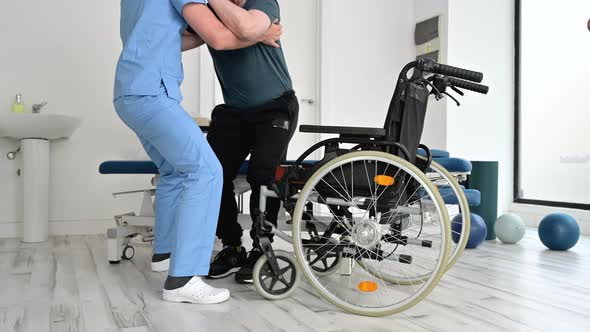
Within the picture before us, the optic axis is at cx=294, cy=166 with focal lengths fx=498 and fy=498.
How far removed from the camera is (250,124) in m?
2.02

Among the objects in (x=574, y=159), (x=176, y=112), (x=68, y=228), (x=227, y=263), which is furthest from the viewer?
(x=574, y=159)

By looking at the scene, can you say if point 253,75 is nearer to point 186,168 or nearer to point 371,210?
point 186,168

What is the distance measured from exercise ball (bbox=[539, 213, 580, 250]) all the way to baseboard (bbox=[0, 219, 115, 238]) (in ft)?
9.80

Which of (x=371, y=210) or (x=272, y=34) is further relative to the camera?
(x=272, y=34)

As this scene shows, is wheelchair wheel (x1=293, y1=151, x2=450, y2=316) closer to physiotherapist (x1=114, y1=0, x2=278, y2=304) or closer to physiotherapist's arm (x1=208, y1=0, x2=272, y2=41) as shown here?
physiotherapist (x1=114, y1=0, x2=278, y2=304)

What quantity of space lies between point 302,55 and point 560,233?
8.54 feet

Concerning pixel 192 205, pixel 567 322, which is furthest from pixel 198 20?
pixel 567 322

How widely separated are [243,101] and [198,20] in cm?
46

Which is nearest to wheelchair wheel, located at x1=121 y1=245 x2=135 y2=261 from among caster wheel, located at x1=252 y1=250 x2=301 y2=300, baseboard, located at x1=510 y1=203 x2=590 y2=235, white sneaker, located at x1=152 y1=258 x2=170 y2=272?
white sneaker, located at x1=152 y1=258 x2=170 y2=272

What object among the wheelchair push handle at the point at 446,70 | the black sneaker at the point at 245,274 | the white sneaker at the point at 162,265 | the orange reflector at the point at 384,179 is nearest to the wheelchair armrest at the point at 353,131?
the orange reflector at the point at 384,179

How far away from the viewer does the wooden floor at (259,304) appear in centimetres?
150

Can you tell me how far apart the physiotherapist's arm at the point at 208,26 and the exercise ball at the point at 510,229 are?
2396 mm

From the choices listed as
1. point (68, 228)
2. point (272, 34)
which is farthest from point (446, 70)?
point (68, 228)

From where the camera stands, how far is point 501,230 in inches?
130
